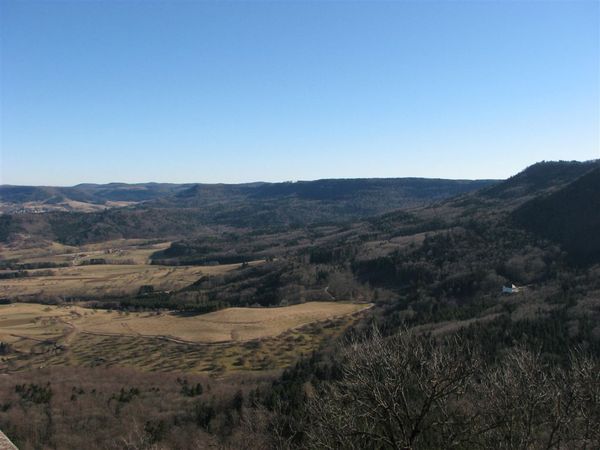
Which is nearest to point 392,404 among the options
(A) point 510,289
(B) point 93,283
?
(A) point 510,289

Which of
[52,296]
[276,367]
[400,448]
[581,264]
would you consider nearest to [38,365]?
[276,367]

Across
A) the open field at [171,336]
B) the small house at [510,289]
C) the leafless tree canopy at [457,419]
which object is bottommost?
the open field at [171,336]

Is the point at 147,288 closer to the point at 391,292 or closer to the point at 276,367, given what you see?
the point at 391,292

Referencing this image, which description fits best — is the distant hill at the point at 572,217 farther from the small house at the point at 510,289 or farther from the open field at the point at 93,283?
the open field at the point at 93,283

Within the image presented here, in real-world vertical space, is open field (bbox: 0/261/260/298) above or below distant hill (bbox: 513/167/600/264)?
below

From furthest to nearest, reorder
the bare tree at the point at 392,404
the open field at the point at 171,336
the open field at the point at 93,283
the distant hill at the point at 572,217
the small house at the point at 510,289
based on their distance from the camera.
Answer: the open field at the point at 93,283, the distant hill at the point at 572,217, the small house at the point at 510,289, the open field at the point at 171,336, the bare tree at the point at 392,404

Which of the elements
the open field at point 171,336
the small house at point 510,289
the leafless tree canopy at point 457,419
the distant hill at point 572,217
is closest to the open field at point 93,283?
the open field at point 171,336

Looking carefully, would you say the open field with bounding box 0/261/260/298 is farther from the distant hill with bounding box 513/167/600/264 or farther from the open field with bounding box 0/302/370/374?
the distant hill with bounding box 513/167/600/264

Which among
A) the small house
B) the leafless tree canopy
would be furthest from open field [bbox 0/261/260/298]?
the leafless tree canopy
